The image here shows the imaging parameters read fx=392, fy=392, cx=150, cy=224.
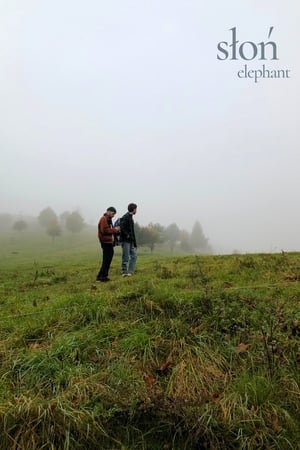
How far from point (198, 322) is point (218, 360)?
117 cm

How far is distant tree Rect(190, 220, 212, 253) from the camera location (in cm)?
15188

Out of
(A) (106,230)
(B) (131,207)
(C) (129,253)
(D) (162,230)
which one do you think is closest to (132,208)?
(B) (131,207)

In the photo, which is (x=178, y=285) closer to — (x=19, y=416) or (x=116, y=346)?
(x=116, y=346)

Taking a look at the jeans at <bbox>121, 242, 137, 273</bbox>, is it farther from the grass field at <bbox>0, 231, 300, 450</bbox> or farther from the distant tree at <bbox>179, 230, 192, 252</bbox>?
the distant tree at <bbox>179, 230, 192, 252</bbox>

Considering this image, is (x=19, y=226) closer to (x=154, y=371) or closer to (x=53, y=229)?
(x=53, y=229)


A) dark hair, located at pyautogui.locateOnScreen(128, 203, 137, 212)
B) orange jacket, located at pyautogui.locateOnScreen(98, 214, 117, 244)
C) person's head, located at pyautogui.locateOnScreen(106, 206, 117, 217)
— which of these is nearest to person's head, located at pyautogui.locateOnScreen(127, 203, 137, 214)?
dark hair, located at pyautogui.locateOnScreen(128, 203, 137, 212)

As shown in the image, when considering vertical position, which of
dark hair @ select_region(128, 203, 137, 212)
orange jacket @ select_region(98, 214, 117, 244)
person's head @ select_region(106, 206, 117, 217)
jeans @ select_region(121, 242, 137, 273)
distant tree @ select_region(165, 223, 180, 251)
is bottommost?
jeans @ select_region(121, 242, 137, 273)

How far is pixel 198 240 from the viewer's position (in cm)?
15600

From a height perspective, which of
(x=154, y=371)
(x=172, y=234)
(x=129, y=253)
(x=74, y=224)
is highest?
(x=74, y=224)

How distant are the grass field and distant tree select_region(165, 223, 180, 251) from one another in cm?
12857

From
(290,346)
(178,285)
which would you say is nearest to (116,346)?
(290,346)

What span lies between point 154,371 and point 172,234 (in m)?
136

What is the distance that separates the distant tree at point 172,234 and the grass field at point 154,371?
128573 mm

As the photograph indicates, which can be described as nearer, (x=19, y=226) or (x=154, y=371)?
(x=154, y=371)
